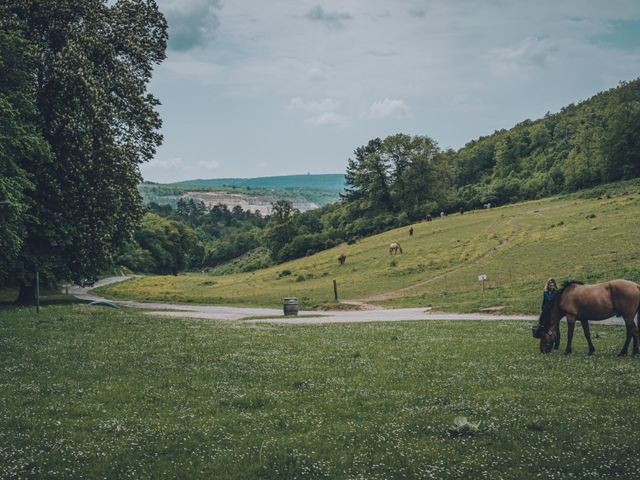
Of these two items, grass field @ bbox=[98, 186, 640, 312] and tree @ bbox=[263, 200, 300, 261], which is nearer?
grass field @ bbox=[98, 186, 640, 312]

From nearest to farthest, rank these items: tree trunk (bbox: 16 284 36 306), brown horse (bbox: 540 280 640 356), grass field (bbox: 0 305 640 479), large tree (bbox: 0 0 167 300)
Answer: grass field (bbox: 0 305 640 479), brown horse (bbox: 540 280 640 356), large tree (bbox: 0 0 167 300), tree trunk (bbox: 16 284 36 306)

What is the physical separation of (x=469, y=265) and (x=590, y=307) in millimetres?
47043

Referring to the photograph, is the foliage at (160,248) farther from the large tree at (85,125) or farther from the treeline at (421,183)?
the large tree at (85,125)

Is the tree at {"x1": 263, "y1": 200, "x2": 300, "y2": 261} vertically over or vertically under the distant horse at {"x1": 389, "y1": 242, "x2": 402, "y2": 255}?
over

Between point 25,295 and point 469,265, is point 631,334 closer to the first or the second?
point 25,295

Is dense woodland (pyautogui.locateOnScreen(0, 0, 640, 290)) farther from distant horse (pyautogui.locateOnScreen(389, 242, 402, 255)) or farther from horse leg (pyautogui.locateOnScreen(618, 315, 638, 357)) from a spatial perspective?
distant horse (pyautogui.locateOnScreen(389, 242, 402, 255))

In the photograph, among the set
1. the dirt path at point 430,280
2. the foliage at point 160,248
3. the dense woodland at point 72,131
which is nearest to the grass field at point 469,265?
the dirt path at point 430,280

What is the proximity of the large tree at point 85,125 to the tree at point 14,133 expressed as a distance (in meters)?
2.18

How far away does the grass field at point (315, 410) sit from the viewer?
10.2m

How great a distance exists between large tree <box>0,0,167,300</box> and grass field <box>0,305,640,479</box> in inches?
714

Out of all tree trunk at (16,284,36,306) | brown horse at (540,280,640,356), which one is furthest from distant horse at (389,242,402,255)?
brown horse at (540,280,640,356)

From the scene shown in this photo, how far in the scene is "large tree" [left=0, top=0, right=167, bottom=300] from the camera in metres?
37.8

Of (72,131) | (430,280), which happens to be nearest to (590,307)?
(72,131)

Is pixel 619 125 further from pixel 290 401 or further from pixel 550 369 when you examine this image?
pixel 290 401
